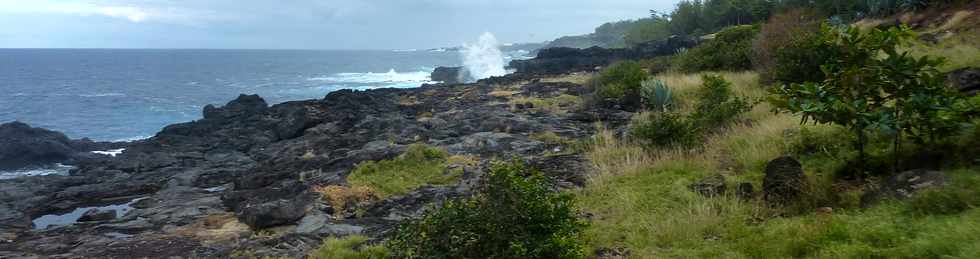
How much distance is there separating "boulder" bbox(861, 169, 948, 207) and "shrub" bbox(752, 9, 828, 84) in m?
5.01

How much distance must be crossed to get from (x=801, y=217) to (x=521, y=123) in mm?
11995

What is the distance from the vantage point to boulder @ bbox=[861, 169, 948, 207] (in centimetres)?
564

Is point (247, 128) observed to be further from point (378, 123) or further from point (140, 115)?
point (140, 115)

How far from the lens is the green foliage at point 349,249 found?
7.16m

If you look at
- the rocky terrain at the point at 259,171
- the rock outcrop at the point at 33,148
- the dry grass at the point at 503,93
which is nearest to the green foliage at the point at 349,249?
the rocky terrain at the point at 259,171

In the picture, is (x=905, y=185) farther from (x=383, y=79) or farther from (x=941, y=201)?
(x=383, y=79)

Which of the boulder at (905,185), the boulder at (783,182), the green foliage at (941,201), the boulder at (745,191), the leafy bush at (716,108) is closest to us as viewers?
the green foliage at (941,201)

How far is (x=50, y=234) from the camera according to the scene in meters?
12.8

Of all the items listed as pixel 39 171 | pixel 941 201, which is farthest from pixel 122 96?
pixel 941 201

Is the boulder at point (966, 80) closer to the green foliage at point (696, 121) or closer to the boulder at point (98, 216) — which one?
the green foliage at point (696, 121)

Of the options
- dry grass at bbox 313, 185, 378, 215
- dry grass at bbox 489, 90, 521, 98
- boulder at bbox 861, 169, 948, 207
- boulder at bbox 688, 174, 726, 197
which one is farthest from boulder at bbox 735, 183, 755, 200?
dry grass at bbox 489, 90, 521, 98

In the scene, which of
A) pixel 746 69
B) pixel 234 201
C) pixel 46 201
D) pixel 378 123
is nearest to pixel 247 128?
pixel 378 123

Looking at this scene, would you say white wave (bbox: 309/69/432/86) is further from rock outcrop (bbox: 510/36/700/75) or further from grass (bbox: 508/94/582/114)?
grass (bbox: 508/94/582/114)

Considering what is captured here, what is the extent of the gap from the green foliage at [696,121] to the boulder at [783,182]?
10.8 ft
